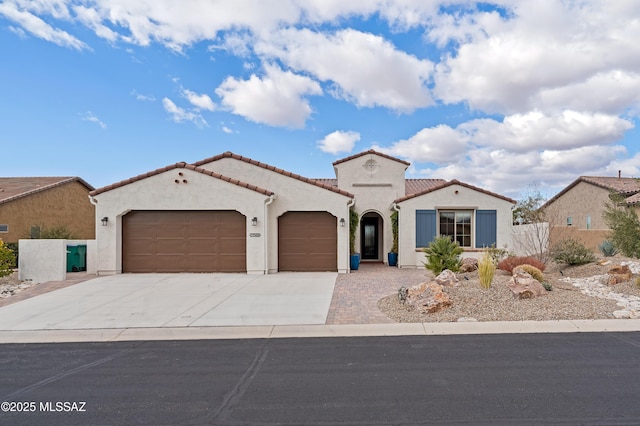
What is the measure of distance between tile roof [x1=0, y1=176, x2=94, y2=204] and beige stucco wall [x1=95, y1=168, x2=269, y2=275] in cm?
998

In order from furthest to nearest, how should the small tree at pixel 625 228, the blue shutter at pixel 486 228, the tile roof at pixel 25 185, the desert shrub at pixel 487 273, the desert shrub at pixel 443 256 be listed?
1. the tile roof at pixel 25 185
2. the blue shutter at pixel 486 228
3. the desert shrub at pixel 443 256
4. the small tree at pixel 625 228
5. the desert shrub at pixel 487 273

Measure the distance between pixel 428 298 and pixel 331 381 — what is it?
13.7ft

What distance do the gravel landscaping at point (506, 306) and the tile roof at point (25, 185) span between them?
21473 millimetres

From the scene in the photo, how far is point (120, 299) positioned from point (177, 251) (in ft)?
15.2

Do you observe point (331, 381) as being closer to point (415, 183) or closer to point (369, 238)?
point (369, 238)

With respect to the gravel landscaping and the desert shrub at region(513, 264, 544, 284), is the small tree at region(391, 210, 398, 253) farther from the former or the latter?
the gravel landscaping

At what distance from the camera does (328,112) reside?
68.9ft

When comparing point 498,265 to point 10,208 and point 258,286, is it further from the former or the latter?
point 10,208

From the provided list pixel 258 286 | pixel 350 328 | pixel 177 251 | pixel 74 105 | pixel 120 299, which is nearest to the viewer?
pixel 350 328

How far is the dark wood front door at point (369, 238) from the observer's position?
1964cm

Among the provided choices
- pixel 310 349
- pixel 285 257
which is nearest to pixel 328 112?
pixel 285 257

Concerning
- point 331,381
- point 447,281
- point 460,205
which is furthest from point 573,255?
point 331,381

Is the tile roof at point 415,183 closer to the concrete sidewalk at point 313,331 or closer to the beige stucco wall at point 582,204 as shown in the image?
the beige stucco wall at point 582,204

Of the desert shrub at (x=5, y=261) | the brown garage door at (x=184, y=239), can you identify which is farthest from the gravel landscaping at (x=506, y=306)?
the desert shrub at (x=5, y=261)
